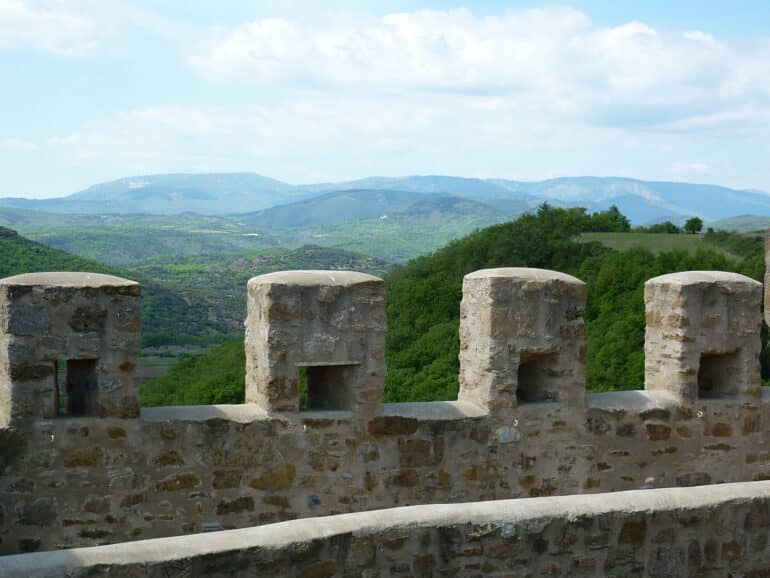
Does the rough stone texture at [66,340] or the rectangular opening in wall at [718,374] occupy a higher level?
the rough stone texture at [66,340]

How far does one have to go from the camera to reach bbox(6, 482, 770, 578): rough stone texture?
4277mm

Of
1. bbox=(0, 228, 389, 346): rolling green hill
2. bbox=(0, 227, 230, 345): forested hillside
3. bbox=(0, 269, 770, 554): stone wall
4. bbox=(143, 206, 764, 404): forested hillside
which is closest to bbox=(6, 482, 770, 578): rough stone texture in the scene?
bbox=(0, 269, 770, 554): stone wall

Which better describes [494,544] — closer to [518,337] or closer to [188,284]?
[518,337]

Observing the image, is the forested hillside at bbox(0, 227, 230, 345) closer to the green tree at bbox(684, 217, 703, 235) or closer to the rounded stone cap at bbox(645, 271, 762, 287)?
the green tree at bbox(684, 217, 703, 235)

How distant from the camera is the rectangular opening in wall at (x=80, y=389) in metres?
6.20

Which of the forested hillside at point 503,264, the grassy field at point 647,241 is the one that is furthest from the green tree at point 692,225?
the forested hillside at point 503,264

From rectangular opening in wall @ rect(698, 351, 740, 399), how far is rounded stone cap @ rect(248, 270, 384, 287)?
2675 millimetres

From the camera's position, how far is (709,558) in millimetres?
5457

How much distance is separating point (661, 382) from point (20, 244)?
107 feet

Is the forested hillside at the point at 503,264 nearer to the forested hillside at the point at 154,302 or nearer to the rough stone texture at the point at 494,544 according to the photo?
the forested hillside at the point at 154,302

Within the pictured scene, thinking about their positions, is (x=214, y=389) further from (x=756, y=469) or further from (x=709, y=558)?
(x=709, y=558)

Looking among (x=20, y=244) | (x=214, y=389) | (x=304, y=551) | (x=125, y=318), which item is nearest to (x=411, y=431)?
(x=125, y=318)

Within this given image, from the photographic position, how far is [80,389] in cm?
632

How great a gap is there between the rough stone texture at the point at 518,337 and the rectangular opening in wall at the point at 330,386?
2.96 feet
